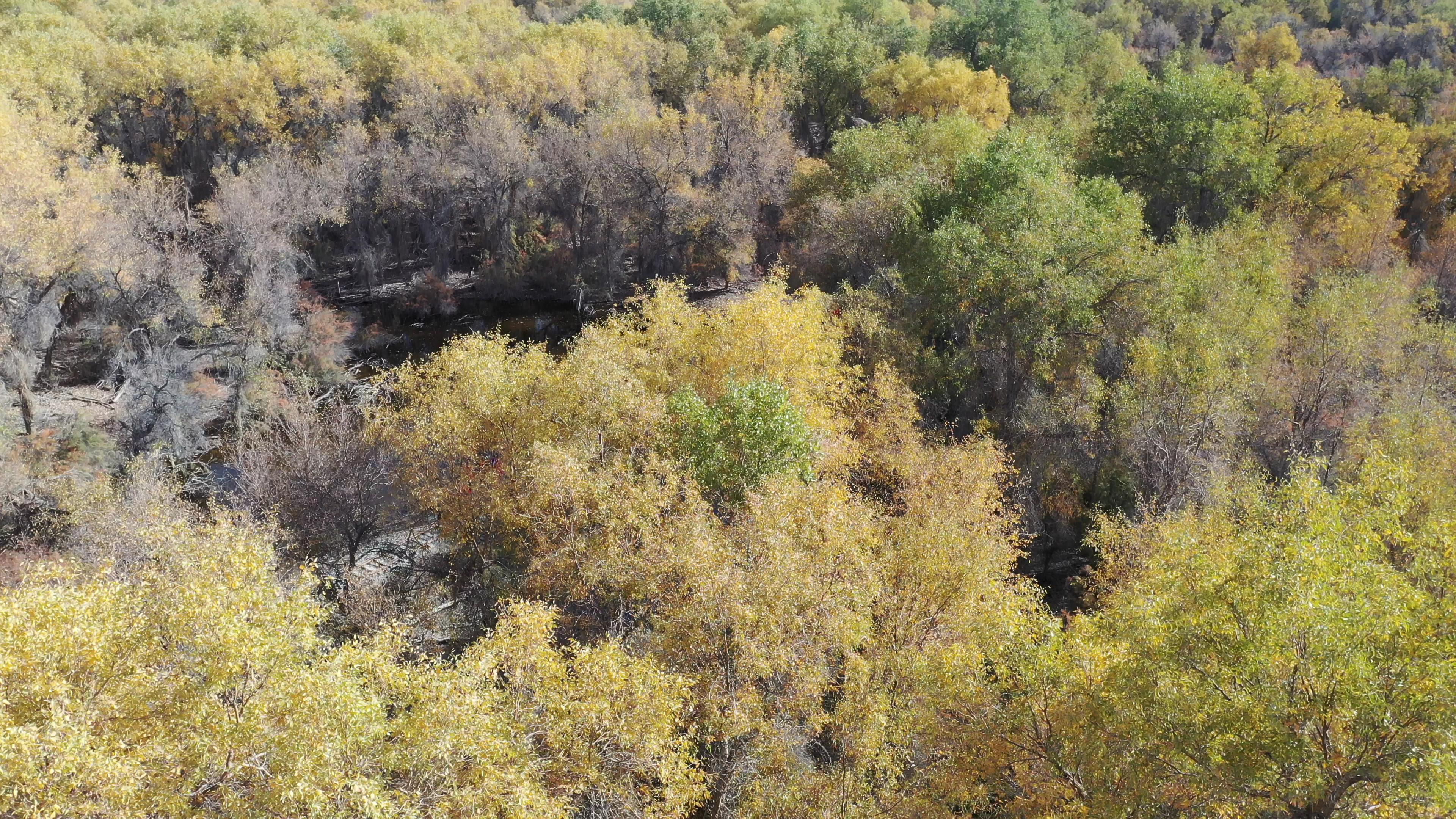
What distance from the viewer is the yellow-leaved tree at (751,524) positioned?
18.0 meters

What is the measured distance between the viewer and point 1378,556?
635 inches

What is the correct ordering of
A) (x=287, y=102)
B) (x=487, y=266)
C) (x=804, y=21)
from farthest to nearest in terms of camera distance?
1. (x=804, y=21)
2. (x=287, y=102)
3. (x=487, y=266)

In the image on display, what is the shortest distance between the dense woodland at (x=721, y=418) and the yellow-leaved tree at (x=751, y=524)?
191 millimetres

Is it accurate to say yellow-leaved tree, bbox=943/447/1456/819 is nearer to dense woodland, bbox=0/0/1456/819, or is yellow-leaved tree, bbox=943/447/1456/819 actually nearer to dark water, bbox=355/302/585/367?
dense woodland, bbox=0/0/1456/819

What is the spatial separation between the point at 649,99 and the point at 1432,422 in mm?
53075

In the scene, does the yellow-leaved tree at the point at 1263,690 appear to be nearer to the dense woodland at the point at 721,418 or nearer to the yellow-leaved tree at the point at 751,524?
the dense woodland at the point at 721,418

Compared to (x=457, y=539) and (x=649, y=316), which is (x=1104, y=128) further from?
(x=457, y=539)

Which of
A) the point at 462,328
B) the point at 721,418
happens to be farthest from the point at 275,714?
the point at 462,328

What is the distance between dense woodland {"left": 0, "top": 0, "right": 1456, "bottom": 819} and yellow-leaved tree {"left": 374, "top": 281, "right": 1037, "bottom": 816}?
191 mm

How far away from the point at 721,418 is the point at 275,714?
1431 cm

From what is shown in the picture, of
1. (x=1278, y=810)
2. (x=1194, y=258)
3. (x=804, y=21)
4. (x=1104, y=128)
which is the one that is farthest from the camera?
(x=804, y=21)

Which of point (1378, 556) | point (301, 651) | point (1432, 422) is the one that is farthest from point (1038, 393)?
point (301, 651)

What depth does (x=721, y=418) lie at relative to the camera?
25312 mm

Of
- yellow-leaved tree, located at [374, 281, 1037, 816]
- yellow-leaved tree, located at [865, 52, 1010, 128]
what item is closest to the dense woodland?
yellow-leaved tree, located at [374, 281, 1037, 816]
